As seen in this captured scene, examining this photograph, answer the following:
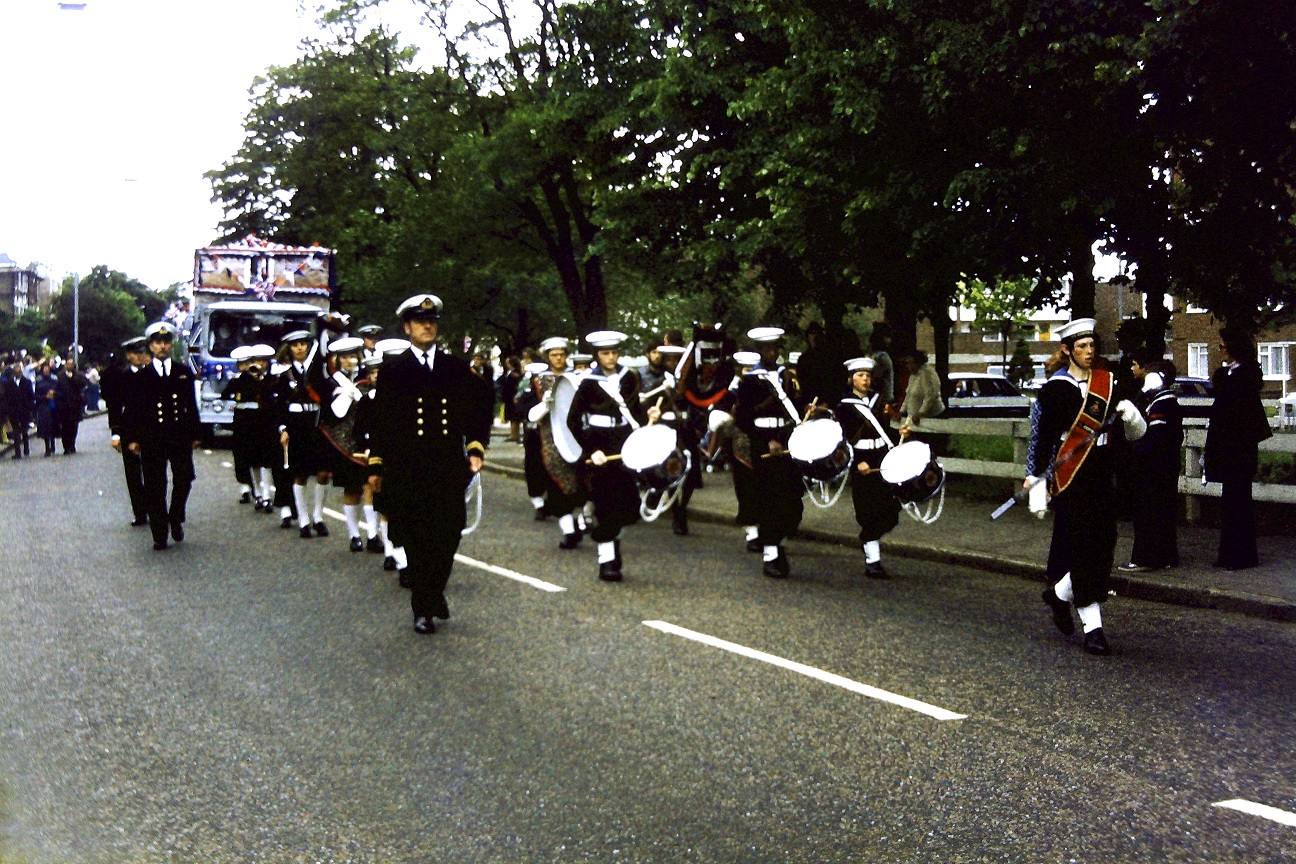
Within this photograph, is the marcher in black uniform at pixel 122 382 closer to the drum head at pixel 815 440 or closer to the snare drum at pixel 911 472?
the drum head at pixel 815 440

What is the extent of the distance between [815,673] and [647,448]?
382 cm

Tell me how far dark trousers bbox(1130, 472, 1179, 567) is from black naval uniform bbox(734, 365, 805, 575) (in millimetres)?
2656

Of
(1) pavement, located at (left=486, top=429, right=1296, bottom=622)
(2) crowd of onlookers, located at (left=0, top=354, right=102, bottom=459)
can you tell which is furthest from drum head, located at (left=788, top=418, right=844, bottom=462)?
(2) crowd of onlookers, located at (left=0, top=354, right=102, bottom=459)

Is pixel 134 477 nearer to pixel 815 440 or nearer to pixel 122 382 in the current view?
pixel 122 382

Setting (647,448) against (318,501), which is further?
(318,501)

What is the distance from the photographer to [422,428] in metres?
9.52

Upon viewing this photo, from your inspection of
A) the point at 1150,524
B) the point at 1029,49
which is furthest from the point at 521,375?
the point at 1150,524

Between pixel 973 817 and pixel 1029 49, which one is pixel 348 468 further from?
pixel 973 817

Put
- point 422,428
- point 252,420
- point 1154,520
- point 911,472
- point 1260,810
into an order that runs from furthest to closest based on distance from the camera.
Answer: point 252,420, point 1154,520, point 911,472, point 422,428, point 1260,810

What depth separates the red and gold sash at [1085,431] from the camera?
29.6 feet

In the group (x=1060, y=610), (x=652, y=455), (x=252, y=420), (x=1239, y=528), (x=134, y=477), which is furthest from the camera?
(x=252, y=420)

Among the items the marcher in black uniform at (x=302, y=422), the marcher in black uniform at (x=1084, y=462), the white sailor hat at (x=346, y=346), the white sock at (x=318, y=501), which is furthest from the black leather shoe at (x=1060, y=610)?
the white sock at (x=318, y=501)

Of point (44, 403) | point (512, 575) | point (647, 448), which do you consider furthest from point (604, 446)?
point (44, 403)

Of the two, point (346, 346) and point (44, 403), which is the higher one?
point (346, 346)
